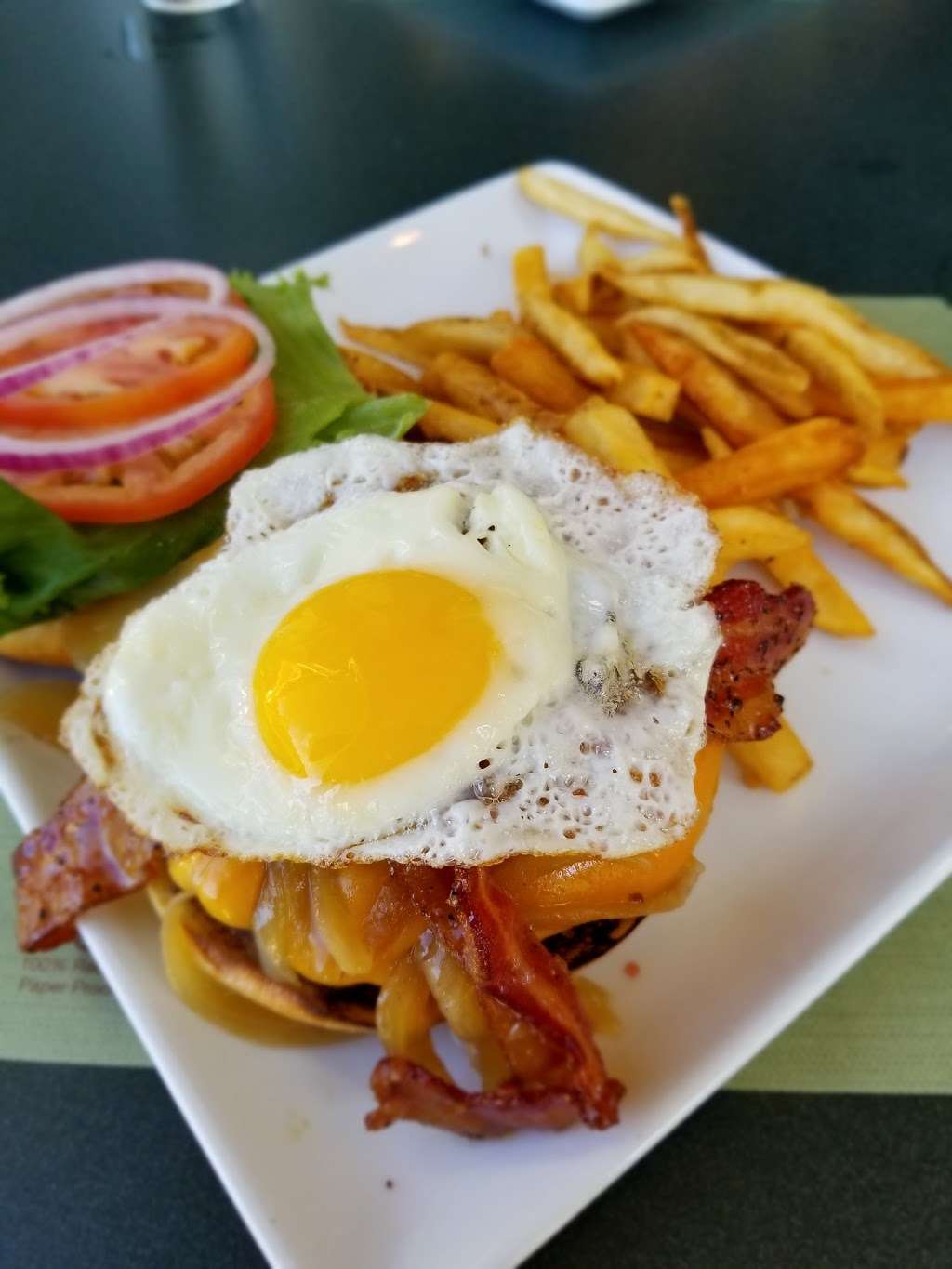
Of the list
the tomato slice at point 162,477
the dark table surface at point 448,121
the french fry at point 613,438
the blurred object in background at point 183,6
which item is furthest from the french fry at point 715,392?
the blurred object in background at point 183,6

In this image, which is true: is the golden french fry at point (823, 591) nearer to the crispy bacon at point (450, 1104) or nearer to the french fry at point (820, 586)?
the french fry at point (820, 586)

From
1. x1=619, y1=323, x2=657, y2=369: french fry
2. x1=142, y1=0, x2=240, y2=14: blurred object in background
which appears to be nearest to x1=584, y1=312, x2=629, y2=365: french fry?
x1=619, y1=323, x2=657, y2=369: french fry

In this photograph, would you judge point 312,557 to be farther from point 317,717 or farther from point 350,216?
point 350,216

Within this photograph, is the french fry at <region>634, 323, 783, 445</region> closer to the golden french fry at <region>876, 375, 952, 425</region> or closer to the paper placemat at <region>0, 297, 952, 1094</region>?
the golden french fry at <region>876, 375, 952, 425</region>

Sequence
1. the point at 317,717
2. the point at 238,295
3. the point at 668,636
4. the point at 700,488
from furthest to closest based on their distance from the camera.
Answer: the point at 238,295 < the point at 700,488 < the point at 668,636 < the point at 317,717

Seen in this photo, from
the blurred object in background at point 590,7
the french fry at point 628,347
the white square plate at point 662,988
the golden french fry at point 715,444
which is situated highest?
the blurred object in background at point 590,7

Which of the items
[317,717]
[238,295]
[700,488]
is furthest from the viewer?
[238,295]

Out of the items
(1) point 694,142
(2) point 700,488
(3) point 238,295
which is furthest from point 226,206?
(2) point 700,488

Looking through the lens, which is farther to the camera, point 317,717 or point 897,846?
point 897,846
